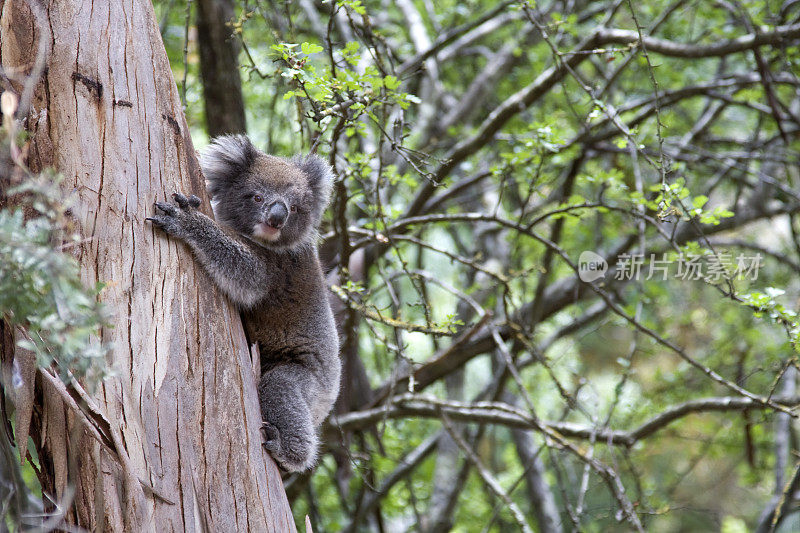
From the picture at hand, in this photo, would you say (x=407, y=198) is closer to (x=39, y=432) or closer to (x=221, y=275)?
(x=221, y=275)

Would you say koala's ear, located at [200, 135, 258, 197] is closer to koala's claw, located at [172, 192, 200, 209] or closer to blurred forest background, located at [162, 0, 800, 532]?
blurred forest background, located at [162, 0, 800, 532]

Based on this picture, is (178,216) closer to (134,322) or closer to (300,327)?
(134,322)

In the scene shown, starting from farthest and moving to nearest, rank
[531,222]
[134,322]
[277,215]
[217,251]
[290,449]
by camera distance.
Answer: [531,222], [277,215], [290,449], [217,251], [134,322]

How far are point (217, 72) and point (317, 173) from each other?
1.46 metres

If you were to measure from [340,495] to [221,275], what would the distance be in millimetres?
3928

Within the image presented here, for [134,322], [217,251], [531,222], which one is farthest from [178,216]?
[531,222]

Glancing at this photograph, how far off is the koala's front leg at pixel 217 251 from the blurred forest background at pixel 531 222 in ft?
2.26

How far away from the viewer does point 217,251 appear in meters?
3.18

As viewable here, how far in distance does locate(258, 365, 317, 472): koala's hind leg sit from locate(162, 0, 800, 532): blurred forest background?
62 cm

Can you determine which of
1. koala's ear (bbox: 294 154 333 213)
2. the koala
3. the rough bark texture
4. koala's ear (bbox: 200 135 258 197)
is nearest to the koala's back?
the koala

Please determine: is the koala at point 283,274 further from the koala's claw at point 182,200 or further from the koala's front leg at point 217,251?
the koala's claw at point 182,200

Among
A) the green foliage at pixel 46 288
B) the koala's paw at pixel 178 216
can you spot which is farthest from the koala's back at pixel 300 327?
the green foliage at pixel 46 288

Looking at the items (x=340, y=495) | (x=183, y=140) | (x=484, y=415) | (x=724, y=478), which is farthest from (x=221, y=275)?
(x=724, y=478)

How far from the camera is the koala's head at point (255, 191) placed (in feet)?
12.6
